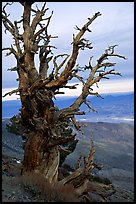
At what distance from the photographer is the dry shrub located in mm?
9578

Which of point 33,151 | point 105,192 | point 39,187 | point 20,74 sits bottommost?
point 105,192

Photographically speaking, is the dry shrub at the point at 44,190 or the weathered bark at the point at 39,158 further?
the weathered bark at the point at 39,158

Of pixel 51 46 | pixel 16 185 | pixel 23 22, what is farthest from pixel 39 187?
pixel 23 22

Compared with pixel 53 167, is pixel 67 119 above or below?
above

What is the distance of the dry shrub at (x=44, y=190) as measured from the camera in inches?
377

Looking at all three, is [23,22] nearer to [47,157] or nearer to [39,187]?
[47,157]

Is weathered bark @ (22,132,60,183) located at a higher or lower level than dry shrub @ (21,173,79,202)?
higher

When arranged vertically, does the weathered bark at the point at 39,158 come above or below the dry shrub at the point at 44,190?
above

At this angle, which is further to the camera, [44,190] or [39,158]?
[39,158]

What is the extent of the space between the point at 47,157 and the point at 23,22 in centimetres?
502

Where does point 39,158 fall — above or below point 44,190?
above

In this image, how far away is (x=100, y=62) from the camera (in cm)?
1320

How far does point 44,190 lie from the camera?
9.80 metres

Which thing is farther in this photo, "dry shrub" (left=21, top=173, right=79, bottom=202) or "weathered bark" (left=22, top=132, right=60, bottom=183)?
"weathered bark" (left=22, top=132, right=60, bottom=183)
